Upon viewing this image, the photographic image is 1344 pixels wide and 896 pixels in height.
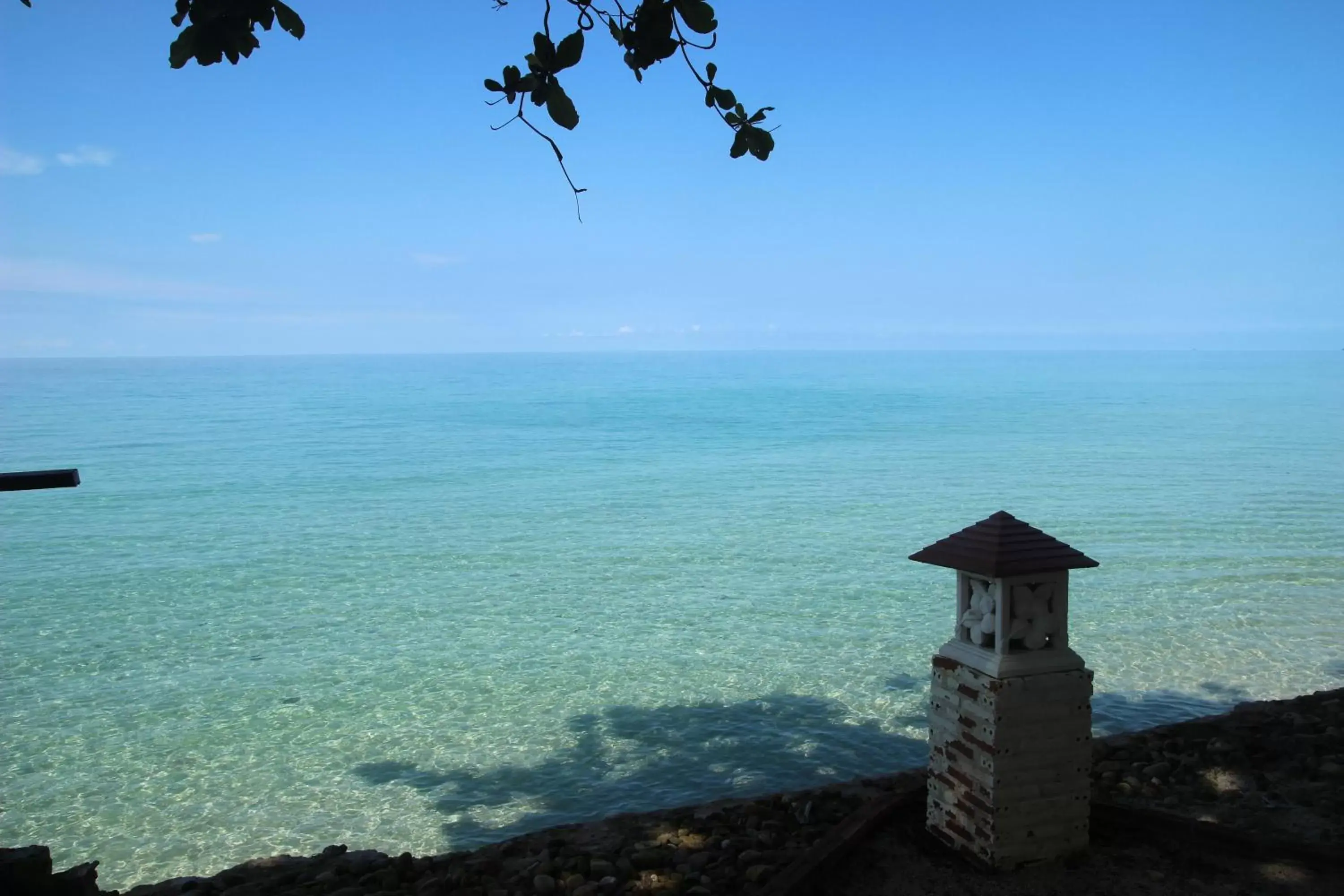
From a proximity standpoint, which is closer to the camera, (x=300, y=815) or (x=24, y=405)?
(x=300, y=815)

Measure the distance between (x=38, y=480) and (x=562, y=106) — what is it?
8.25ft

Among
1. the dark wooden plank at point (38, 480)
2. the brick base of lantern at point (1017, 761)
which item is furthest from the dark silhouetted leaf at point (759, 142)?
the dark wooden plank at point (38, 480)

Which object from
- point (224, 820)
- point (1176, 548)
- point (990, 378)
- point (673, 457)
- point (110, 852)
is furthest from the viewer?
point (990, 378)

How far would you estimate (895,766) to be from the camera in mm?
7715

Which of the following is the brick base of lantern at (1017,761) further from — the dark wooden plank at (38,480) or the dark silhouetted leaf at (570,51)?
the dark wooden plank at (38,480)

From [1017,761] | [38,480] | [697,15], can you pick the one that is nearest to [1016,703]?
[1017,761]

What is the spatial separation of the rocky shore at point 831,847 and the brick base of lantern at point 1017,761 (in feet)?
0.52

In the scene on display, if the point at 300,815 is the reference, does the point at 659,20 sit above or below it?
above

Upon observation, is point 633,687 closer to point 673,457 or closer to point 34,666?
point 34,666

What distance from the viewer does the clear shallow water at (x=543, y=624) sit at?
7711mm

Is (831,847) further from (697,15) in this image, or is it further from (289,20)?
(289,20)

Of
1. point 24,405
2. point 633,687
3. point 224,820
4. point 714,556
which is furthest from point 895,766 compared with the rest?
point 24,405

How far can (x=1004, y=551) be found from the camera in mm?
4523

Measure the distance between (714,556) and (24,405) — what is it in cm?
6702
